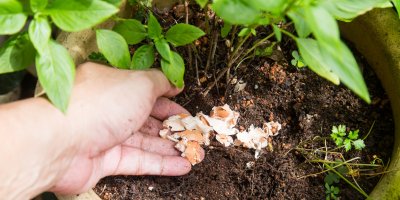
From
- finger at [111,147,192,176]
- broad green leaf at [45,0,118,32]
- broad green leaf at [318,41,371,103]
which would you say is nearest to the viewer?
broad green leaf at [318,41,371,103]

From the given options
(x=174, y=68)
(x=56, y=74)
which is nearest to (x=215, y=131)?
(x=174, y=68)

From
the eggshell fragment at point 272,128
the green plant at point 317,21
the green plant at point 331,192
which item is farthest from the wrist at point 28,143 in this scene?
the green plant at point 331,192

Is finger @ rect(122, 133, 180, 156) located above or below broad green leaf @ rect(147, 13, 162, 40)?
below

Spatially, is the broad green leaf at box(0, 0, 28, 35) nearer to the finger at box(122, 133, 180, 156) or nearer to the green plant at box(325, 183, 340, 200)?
the finger at box(122, 133, 180, 156)

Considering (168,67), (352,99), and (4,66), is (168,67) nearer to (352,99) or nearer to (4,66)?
(4,66)

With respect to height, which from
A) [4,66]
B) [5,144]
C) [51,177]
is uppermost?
[4,66]

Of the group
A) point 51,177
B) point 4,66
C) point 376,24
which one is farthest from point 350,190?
point 4,66

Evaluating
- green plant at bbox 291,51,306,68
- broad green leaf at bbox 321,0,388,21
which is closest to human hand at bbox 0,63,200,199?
green plant at bbox 291,51,306,68

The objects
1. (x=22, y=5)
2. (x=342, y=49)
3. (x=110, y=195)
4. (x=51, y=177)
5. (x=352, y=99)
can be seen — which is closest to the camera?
(x=342, y=49)
